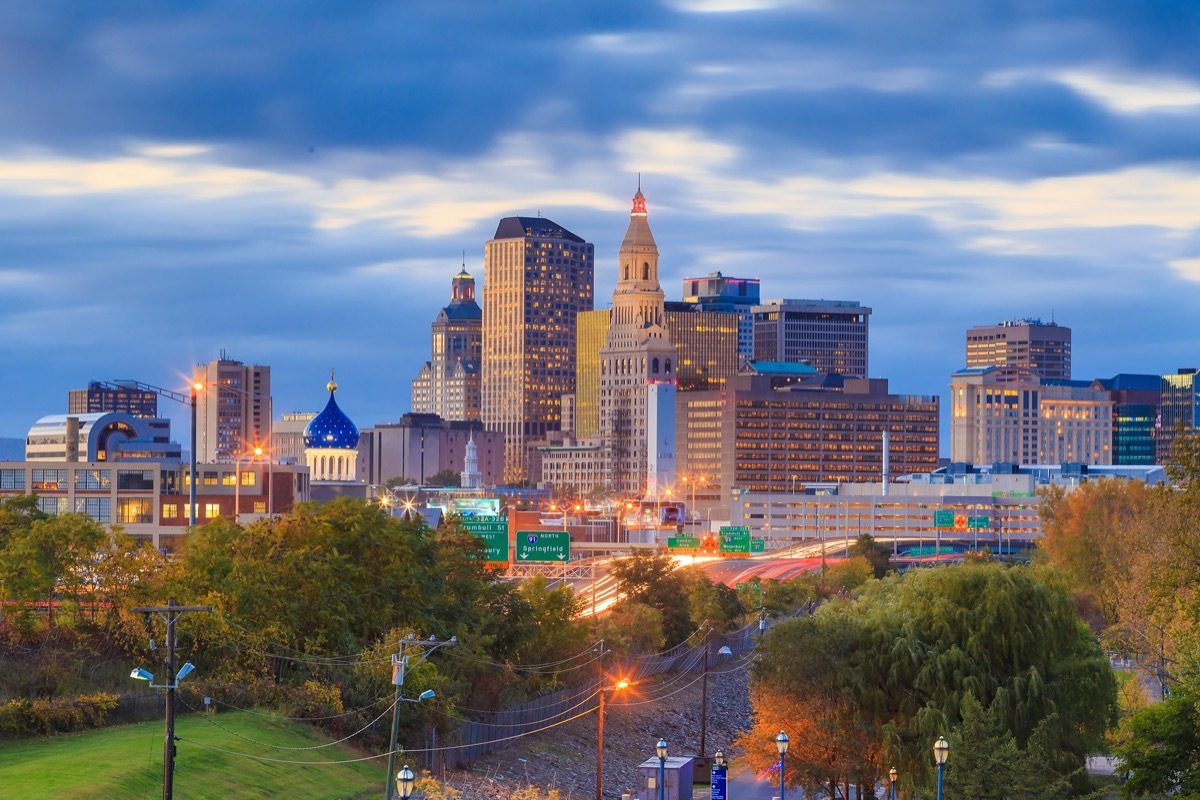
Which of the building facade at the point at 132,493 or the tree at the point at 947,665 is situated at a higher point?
the building facade at the point at 132,493

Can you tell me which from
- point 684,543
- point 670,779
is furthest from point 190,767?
point 684,543

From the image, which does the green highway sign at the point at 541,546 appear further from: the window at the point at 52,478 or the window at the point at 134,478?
the window at the point at 52,478

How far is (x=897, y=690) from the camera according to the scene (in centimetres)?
7406

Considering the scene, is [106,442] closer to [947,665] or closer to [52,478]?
[52,478]

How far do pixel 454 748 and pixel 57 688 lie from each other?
16551mm

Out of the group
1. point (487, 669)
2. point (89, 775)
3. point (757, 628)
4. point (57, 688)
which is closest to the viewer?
point (89, 775)

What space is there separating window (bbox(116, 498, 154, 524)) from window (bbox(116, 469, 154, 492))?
54.1 inches

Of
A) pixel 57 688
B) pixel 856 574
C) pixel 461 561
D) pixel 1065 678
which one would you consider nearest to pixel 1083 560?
pixel 856 574

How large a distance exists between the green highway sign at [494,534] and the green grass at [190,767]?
59386mm

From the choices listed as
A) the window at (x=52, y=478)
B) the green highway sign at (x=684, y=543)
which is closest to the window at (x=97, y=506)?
the window at (x=52, y=478)

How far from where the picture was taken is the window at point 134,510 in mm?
161750

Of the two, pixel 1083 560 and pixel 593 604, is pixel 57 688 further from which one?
pixel 1083 560

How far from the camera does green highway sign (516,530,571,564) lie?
13688cm

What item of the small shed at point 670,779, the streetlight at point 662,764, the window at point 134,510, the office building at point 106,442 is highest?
the office building at point 106,442
